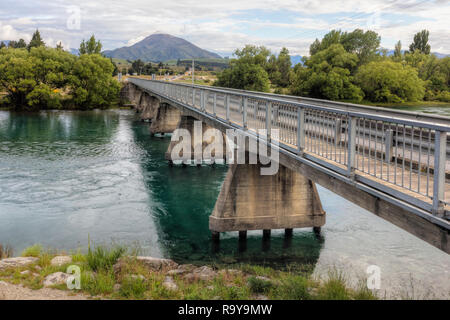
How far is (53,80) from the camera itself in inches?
2864

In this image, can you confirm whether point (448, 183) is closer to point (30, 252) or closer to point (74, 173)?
point (30, 252)

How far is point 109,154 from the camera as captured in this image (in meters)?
35.2

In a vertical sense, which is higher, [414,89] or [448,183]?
[414,89]

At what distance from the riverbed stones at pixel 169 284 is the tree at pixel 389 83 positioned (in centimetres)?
5948

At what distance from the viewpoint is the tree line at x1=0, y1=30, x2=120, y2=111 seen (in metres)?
70.9

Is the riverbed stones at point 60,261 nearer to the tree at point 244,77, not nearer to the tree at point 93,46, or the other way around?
the tree at point 244,77

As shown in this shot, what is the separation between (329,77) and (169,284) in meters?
62.9

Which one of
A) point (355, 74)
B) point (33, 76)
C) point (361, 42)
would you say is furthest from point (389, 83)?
point (33, 76)

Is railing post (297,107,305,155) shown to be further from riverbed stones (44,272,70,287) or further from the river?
riverbed stones (44,272,70,287)

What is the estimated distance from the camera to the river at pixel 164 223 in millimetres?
14648

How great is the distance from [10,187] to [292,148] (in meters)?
19.2

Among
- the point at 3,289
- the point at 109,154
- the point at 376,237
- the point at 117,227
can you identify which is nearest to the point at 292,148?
the point at 3,289

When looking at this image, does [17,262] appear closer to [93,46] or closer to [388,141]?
[388,141]

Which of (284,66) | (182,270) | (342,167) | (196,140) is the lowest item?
(182,270)
